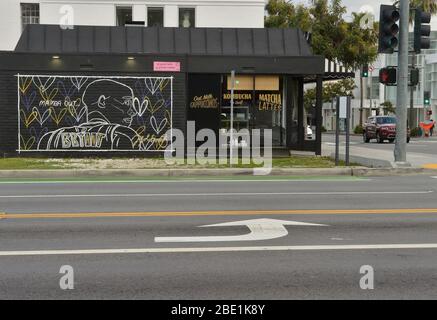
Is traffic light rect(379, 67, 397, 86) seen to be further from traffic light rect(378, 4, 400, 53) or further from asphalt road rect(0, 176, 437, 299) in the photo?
asphalt road rect(0, 176, 437, 299)

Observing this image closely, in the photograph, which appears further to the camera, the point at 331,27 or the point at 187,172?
the point at 331,27

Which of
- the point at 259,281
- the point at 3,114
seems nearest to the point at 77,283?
the point at 259,281

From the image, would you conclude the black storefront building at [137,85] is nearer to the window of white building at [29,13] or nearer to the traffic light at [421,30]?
the traffic light at [421,30]

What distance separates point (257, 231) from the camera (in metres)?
8.65

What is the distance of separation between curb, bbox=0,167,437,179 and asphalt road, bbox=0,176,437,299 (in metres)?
3.59

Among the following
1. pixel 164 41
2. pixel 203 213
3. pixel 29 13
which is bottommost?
pixel 203 213

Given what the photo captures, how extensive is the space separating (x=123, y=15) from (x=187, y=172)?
11323mm

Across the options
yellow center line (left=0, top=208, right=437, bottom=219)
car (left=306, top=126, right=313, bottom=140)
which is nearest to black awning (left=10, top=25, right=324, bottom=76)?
car (left=306, top=126, right=313, bottom=140)

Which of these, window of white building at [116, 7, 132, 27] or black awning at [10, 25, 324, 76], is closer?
black awning at [10, 25, 324, 76]

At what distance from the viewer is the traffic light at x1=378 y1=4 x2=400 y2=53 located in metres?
17.6

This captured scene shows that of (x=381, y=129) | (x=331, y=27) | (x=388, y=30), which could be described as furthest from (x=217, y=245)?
(x=331, y=27)

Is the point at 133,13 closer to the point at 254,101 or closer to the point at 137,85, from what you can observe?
the point at 137,85

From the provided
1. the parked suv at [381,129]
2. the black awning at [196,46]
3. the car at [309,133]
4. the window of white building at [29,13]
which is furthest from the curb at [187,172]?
the parked suv at [381,129]
